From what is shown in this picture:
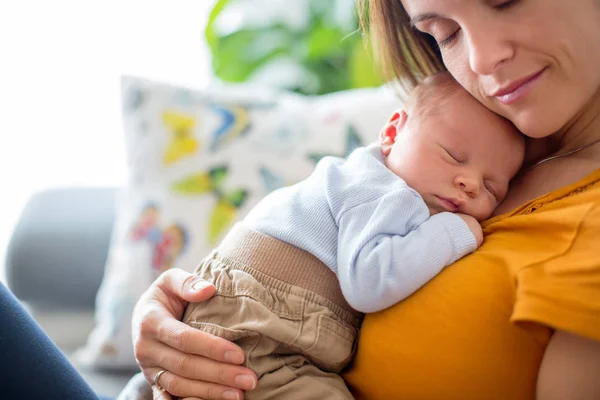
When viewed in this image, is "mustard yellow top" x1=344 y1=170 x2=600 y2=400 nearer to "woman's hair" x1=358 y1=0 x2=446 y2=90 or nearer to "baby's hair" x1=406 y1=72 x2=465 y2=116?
"baby's hair" x1=406 y1=72 x2=465 y2=116

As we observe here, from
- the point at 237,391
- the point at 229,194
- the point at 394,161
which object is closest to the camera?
the point at 237,391

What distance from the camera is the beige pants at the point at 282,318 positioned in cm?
95

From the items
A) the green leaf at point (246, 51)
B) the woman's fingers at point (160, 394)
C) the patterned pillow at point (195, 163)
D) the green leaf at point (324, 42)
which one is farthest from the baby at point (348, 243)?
the green leaf at point (246, 51)

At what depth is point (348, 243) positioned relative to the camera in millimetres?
953

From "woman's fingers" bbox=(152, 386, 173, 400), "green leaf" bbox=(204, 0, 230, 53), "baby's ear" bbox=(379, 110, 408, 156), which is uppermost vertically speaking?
"green leaf" bbox=(204, 0, 230, 53)

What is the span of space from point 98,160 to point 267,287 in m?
1.66

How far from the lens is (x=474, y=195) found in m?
1.01

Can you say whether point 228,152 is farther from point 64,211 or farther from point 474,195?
point 474,195

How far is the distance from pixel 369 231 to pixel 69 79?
1.85 metres

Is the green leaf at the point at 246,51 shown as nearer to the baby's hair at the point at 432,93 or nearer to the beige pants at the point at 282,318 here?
the baby's hair at the point at 432,93

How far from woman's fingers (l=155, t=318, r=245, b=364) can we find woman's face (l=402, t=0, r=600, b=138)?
1.78 feet

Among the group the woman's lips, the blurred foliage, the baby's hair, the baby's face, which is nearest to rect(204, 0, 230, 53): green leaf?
the blurred foliage

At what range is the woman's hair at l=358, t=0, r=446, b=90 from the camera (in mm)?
1203

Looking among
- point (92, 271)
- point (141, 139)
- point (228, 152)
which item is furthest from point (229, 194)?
point (92, 271)
